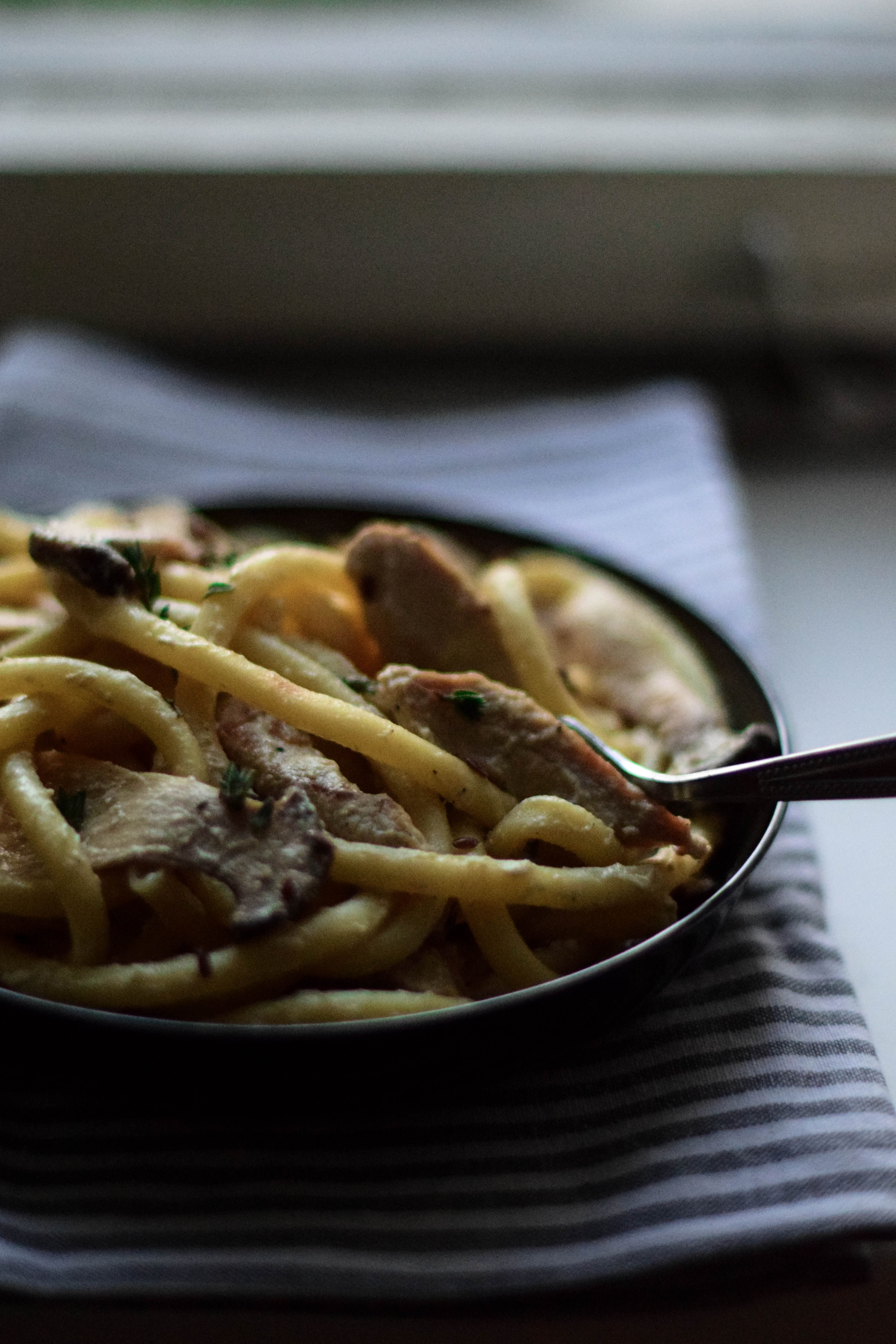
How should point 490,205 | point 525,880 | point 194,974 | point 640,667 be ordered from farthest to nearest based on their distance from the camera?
point 490,205 → point 640,667 → point 525,880 → point 194,974

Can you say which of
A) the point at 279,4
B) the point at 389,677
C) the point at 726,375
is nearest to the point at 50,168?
the point at 279,4

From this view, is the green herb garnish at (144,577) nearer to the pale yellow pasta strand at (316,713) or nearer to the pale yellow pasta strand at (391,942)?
the pale yellow pasta strand at (316,713)

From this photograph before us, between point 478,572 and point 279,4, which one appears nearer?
point 478,572

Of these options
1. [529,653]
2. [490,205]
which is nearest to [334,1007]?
[529,653]

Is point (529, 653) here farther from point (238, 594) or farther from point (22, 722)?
point (22, 722)

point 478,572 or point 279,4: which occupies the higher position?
point 279,4

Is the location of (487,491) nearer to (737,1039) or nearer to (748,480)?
(748,480)
